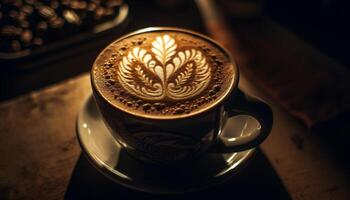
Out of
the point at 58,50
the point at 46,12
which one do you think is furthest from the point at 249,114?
the point at 46,12

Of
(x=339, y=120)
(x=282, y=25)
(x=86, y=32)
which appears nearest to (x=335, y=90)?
(x=339, y=120)

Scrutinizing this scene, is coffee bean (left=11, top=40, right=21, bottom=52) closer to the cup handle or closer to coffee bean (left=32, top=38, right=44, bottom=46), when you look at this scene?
coffee bean (left=32, top=38, right=44, bottom=46)

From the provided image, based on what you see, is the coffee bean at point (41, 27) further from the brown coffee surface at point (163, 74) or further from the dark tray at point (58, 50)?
the brown coffee surface at point (163, 74)

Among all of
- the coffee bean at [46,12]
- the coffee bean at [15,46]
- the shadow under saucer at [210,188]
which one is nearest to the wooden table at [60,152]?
the shadow under saucer at [210,188]

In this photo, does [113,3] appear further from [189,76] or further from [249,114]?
[249,114]

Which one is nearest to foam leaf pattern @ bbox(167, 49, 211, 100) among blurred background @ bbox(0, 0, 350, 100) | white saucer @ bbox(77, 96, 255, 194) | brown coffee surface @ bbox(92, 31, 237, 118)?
brown coffee surface @ bbox(92, 31, 237, 118)
